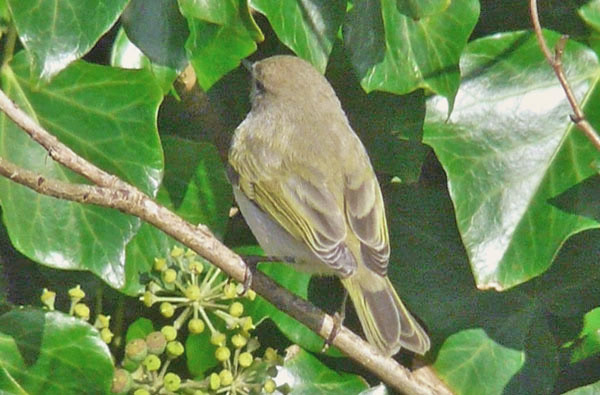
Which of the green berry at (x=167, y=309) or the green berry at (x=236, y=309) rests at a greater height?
the green berry at (x=167, y=309)

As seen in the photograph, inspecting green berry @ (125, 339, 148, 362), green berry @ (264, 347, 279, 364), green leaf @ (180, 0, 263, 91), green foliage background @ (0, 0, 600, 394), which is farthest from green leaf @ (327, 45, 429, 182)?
green berry @ (125, 339, 148, 362)

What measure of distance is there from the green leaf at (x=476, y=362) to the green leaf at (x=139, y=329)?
758 millimetres

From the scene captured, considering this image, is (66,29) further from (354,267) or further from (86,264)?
(354,267)

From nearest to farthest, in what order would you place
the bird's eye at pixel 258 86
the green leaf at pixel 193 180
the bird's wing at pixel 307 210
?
the green leaf at pixel 193 180, the bird's wing at pixel 307 210, the bird's eye at pixel 258 86

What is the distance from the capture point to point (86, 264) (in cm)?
248

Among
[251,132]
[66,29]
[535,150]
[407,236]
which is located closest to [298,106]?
[251,132]

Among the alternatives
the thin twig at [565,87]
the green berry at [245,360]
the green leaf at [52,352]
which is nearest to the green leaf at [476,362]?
the green berry at [245,360]

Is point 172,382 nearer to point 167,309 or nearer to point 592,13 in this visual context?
point 167,309

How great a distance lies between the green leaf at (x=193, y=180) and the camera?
2756 millimetres

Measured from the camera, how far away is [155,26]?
249cm

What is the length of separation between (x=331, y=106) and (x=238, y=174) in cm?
33

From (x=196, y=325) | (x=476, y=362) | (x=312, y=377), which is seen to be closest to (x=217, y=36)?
(x=196, y=325)

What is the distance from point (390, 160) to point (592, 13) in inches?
25.4

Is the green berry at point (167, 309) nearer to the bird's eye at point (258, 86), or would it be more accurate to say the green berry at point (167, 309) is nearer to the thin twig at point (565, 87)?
the bird's eye at point (258, 86)
